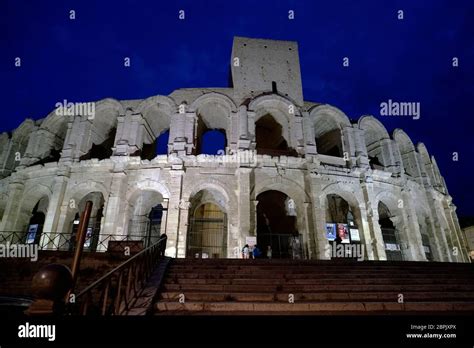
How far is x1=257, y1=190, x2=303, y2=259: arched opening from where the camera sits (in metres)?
18.2

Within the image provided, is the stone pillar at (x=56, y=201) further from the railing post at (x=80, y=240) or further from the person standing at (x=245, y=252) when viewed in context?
the railing post at (x=80, y=240)

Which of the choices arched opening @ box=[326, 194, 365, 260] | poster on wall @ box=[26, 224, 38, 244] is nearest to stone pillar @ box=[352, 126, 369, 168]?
arched opening @ box=[326, 194, 365, 260]

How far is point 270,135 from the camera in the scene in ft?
68.7

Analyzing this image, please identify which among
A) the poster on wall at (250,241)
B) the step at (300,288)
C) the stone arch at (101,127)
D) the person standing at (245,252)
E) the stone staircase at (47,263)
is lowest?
the step at (300,288)

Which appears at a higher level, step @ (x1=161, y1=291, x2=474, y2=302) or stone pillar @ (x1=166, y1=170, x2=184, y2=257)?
stone pillar @ (x1=166, y1=170, x2=184, y2=257)

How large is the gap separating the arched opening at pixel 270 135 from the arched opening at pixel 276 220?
3437mm

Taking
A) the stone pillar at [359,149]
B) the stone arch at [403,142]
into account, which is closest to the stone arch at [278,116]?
the stone pillar at [359,149]

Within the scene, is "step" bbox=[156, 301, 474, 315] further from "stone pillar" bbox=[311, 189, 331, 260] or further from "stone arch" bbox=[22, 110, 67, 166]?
"stone arch" bbox=[22, 110, 67, 166]

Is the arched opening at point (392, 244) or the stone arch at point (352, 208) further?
the arched opening at point (392, 244)

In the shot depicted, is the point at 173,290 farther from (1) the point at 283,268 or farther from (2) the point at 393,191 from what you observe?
(2) the point at 393,191

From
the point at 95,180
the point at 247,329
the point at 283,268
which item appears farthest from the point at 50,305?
the point at 95,180

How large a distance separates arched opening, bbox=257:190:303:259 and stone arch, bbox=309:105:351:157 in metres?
5.12
